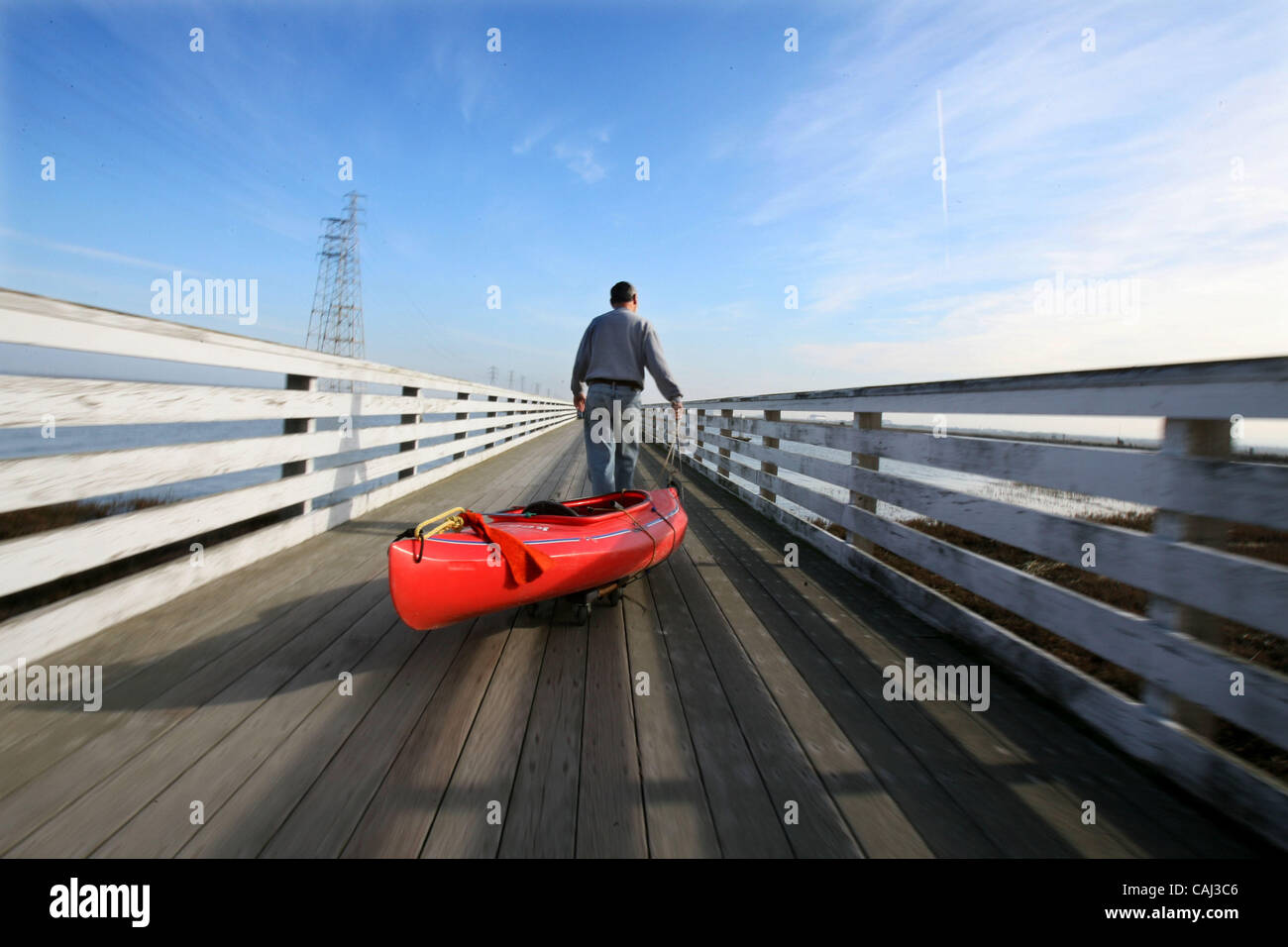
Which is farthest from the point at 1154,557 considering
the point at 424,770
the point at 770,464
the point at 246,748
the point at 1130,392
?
the point at 770,464

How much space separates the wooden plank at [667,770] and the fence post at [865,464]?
5.49ft

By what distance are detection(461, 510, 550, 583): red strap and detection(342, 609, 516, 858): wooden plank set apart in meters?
0.38

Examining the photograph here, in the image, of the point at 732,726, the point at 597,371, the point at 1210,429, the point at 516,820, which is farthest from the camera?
the point at 597,371

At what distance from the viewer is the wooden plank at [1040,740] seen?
1351 millimetres

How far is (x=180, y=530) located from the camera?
2.66 meters

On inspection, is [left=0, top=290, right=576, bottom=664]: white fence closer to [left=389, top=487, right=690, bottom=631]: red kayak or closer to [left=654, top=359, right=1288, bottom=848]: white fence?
[left=389, top=487, right=690, bottom=631]: red kayak

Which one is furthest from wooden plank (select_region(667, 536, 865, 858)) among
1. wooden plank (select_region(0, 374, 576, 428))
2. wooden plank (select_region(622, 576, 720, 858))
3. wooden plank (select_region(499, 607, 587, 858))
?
wooden plank (select_region(0, 374, 576, 428))

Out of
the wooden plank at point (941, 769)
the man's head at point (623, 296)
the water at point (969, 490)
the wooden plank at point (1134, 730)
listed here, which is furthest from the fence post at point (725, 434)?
the wooden plank at point (941, 769)

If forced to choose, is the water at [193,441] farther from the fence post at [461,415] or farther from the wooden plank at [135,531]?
the fence post at [461,415]

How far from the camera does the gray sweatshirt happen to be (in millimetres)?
3762

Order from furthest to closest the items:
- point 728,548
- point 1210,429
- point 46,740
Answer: point 728,548, point 46,740, point 1210,429
